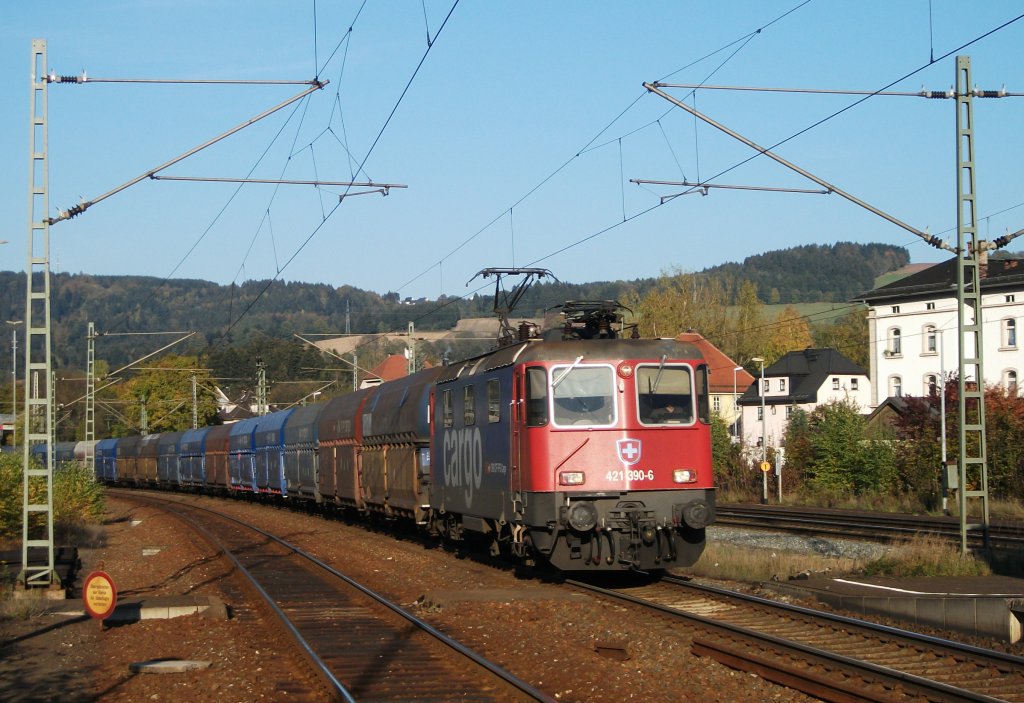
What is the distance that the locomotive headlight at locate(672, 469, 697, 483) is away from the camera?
15008 millimetres

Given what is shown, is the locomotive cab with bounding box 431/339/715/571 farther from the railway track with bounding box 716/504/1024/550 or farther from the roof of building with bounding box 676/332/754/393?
the roof of building with bounding box 676/332/754/393

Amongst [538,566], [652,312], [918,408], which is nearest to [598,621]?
[538,566]

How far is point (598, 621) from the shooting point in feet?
42.3

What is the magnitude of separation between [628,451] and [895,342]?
58828 mm

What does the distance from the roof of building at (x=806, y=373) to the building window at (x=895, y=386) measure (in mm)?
7434

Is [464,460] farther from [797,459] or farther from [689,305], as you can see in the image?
[689,305]

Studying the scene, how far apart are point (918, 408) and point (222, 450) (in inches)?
1167

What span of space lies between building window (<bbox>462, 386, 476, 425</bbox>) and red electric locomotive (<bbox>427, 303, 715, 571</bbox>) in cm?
180

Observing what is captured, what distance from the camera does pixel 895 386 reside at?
6962 cm

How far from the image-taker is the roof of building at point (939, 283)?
61.6 m

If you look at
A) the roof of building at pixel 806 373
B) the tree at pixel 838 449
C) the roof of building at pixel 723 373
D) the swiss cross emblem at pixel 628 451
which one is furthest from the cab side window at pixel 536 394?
the roof of building at pixel 723 373

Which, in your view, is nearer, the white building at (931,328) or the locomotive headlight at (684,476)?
the locomotive headlight at (684,476)

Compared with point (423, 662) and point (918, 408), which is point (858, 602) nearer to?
point (423, 662)

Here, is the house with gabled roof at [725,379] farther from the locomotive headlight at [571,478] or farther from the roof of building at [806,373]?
the locomotive headlight at [571,478]
